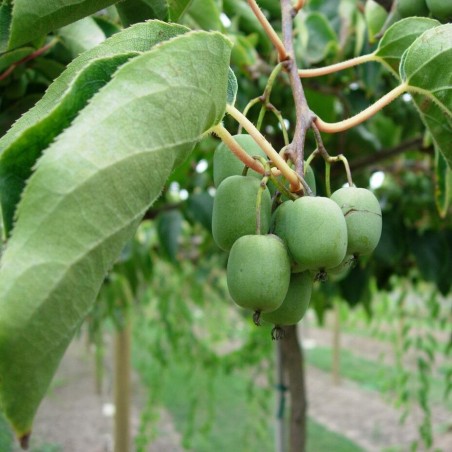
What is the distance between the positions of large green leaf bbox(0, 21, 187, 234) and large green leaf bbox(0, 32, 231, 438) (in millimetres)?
27

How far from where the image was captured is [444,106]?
0.56 meters

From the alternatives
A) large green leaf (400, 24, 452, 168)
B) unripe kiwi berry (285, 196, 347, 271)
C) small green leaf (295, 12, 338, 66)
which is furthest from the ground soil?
unripe kiwi berry (285, 196, 347, 271)

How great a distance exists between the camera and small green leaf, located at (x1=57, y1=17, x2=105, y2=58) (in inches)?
28.5

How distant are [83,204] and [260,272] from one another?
0.16 meters

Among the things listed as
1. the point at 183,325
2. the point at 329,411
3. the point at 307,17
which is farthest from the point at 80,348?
the point at 307,17

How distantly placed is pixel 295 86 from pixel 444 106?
0.14 m

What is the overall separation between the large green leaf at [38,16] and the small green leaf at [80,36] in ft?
0.72

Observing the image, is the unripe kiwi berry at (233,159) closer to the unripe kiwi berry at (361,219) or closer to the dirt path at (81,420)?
the unripe kiwi berry at (361,219)

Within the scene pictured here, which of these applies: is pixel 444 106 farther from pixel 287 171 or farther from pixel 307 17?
pixel 307 17

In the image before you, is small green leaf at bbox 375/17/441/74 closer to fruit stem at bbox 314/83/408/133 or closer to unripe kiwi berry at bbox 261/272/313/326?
fruit stem at bbox 314/83/408/133

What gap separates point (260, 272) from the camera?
45cm

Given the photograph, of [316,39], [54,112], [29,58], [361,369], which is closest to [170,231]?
[316,39]

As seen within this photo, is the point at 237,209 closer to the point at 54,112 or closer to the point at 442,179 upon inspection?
the point at 54,112

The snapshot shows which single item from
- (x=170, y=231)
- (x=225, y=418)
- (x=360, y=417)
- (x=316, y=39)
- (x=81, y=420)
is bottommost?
(x=360, y=417)
